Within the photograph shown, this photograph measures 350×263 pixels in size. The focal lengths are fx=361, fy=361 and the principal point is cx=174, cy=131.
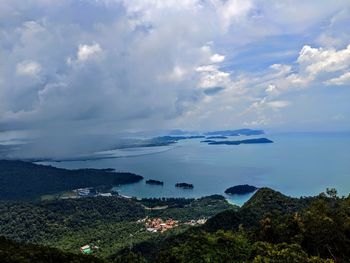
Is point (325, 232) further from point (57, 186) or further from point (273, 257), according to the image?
point (57, 186)

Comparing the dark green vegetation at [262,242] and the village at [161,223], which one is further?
the village at [161,223]

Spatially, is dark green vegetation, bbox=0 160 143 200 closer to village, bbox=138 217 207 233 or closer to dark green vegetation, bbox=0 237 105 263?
village, bbox=138 217 207 233

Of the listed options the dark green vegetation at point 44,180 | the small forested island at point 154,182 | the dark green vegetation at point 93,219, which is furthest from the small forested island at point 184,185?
the dark green vegetation at point 93,219

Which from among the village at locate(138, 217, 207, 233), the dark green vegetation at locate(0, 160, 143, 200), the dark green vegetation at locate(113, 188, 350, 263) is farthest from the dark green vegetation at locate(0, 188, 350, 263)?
the dark green vegetation at locate(0, 160, 143, 200)

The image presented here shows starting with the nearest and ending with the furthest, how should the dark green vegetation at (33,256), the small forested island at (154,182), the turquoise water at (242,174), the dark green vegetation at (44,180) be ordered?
the dark green vegetation at (33,256)
the turquoise water at (242,174)
the dark green vegetation at (44,180)
the small forested island at (154,182)

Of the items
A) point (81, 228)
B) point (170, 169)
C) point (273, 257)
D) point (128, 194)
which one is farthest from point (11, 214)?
point (170, 169)

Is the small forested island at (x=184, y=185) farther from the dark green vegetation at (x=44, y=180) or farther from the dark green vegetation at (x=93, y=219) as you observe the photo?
the dark green vegetation at (x=93, y=219)
